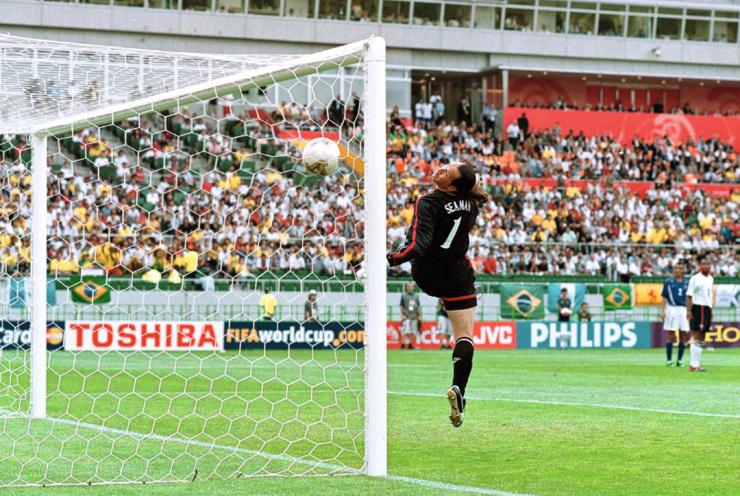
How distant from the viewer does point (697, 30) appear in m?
53.4

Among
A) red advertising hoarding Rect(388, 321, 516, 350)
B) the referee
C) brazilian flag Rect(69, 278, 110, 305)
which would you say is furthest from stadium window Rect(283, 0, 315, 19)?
the referee

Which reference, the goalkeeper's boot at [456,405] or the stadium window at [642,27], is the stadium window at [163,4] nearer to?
the stadium window at [642,27]

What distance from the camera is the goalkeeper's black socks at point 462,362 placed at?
905 centimetres

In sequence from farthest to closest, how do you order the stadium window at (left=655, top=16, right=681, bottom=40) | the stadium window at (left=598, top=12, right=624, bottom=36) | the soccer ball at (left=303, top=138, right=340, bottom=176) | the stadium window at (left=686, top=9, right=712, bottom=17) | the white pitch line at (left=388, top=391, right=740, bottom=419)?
the stadium window at (left=686, top=9, right=712, bottom=17) < the stadium window at (left=655, top=16, right=681, bottom=40) < the stadium window at (left=598, top=12, right=624, bottom=36) < the white pitch line at (left=388, top=391, right=740, bottom=419) < the soccer ball at (left=303, top=138, right=340, bottom=176)

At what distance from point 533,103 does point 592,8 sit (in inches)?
182

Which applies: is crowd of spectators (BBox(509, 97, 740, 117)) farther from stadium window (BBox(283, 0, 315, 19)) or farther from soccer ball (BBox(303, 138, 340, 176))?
soccer ball (BBox(303, 138, 340, 176))

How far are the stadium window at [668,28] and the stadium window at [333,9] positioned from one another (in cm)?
1440

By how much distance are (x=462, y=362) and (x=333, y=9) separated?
129 ft

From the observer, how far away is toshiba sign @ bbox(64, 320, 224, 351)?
2539 cm

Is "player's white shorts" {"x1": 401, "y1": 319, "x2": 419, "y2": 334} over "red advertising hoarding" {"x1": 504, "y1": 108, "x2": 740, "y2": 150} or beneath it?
beneath

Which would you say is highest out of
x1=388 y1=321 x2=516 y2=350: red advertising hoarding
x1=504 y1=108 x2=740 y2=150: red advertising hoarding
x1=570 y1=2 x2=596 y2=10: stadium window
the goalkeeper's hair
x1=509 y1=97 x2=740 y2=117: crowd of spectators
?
x1=570 y1=2 x2=596 y2=10: stadium window

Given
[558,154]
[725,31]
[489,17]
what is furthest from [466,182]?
[725,31]

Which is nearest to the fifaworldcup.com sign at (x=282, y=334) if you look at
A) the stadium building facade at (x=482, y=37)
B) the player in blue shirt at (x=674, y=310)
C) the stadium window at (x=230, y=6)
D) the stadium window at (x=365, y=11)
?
the player in blue shirt at (x=674, y=310)

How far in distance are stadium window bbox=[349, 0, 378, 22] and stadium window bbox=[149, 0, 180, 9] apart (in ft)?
22.6
